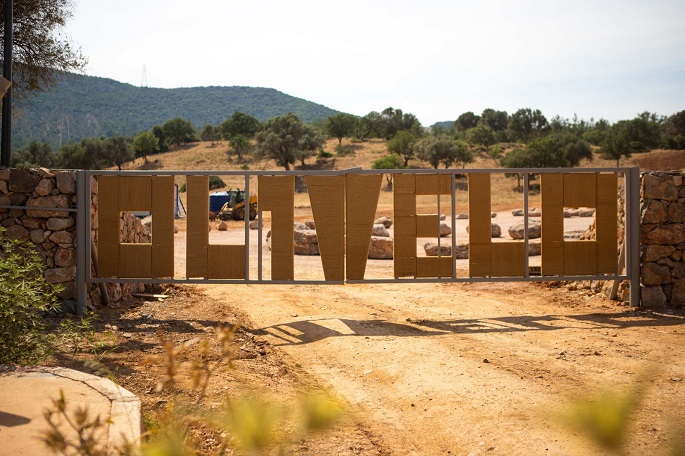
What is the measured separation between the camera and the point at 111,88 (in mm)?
136250

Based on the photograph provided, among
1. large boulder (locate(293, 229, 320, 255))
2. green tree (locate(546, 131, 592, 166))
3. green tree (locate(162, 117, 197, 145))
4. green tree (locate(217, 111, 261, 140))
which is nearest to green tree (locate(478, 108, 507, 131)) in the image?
green tree (locate(546, 131, 592, 166))

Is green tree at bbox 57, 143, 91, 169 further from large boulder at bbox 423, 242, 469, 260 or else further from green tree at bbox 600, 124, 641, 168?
large boulder at bbox 423, 242, 469, 260

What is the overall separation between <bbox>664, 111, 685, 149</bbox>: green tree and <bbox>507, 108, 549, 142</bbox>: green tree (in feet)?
49.1

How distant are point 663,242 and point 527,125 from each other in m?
74.0

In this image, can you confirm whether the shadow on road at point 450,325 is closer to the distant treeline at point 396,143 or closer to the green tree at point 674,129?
the distant treeline at point 396,143

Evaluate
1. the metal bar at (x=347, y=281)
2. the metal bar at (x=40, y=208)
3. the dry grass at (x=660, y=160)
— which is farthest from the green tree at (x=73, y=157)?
the metal bar at (x=347, y=281)

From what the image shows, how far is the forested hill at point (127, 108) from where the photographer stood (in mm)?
103250

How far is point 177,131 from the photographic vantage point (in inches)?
3209

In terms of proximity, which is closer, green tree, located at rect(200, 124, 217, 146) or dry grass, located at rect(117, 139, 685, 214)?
dry grass, located at rect(117, 139, 685, 214)

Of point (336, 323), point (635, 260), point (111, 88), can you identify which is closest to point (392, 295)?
point (336, 323)

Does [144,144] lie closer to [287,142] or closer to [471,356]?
[287,142]

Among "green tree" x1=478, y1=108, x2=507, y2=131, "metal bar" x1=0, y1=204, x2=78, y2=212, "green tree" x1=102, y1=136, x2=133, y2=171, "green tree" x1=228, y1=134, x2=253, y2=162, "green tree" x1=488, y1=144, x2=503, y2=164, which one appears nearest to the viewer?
"metal bar" x1=0, y1=204, x2=78, y2=212

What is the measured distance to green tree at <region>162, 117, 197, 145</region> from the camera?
81000 millimetres

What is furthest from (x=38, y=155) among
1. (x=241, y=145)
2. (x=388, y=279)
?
(x=388, y=279)
